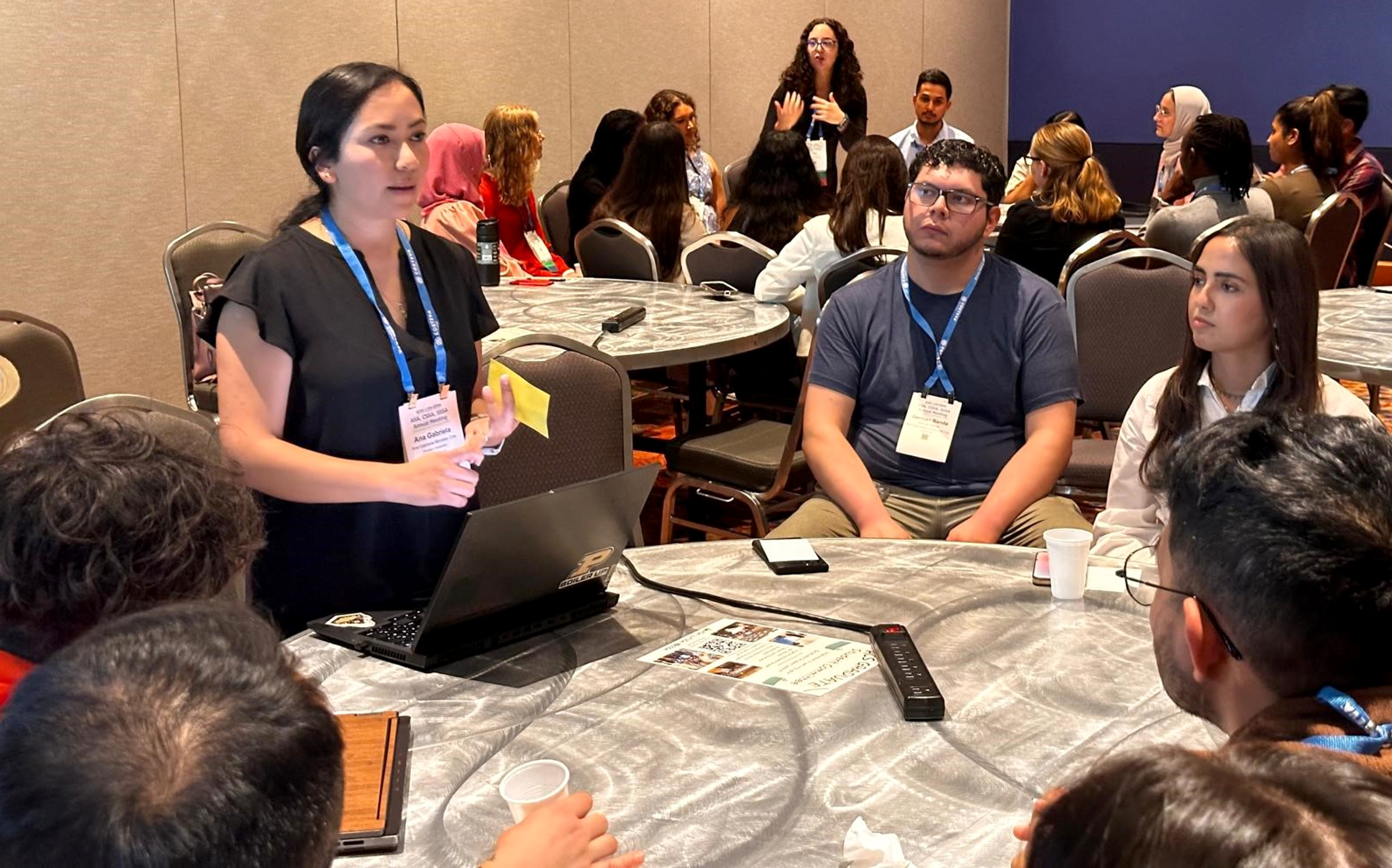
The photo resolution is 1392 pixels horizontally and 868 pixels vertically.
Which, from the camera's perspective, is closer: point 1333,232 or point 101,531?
point 101,531

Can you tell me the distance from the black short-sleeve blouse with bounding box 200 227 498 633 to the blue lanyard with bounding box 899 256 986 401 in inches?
46.0

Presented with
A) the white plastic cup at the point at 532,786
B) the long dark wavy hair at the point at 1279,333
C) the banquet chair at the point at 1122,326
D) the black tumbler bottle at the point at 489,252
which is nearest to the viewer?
the white plastic cup at the point at 532,786

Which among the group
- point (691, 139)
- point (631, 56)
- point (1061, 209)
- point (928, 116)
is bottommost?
point (1061, 209)

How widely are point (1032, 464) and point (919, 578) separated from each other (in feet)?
3.19

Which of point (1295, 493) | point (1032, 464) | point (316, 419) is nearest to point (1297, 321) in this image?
point (1032, 464)

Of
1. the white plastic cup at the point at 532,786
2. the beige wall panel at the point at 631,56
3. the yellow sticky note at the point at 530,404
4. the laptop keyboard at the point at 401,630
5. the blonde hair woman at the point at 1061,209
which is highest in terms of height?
the beige wall panel at the point at 631,56

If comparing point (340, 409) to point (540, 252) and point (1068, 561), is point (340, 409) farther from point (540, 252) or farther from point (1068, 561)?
point (540, 252)

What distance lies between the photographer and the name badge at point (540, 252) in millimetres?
6395

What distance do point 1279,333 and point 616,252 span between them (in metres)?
3.36

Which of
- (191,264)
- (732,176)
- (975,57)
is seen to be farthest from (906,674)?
(975,57)

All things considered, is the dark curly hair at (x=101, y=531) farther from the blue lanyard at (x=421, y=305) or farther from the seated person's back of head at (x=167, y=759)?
the blue lanyard at (x=421, y=305)

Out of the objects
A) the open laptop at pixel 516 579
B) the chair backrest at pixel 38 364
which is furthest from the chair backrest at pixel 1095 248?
the chair backrest at pixel 38 364

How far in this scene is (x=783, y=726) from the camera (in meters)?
1.79

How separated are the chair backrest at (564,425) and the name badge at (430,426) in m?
0.24
